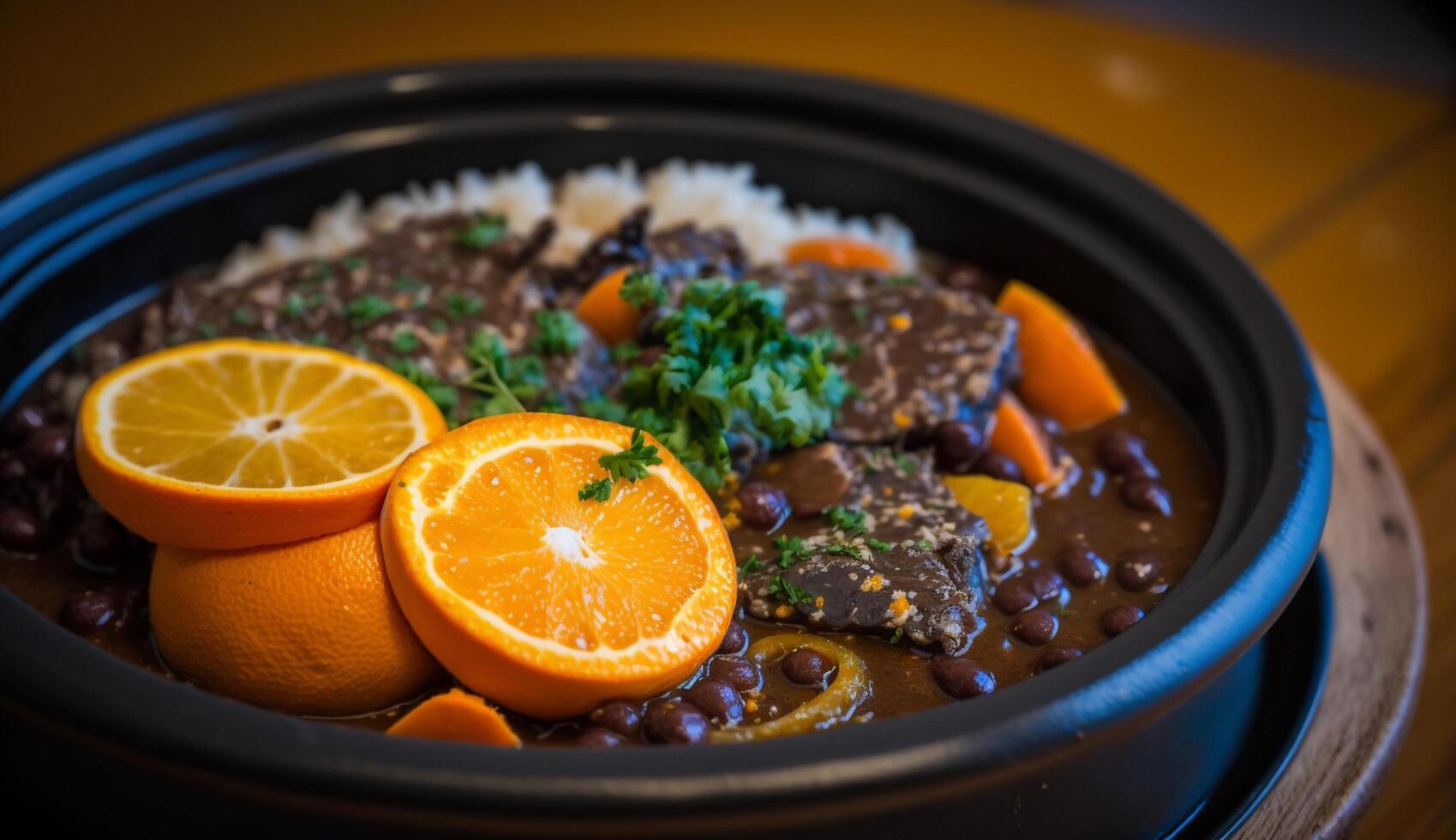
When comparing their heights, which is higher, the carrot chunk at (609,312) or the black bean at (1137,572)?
the carrot chunk at (609,312)

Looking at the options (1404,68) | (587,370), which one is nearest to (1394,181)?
(1404,68)

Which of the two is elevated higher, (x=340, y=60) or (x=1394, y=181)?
(x=340, y=60)

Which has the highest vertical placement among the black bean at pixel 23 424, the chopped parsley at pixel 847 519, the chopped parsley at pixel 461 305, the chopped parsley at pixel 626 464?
the chopped parsley at pixel 626 464

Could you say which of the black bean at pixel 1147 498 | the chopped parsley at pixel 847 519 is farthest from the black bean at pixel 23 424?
the black bean at pixel 1147 498

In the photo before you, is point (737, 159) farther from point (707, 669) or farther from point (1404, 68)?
point (1404, 68)

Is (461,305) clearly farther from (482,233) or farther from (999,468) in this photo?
(999,468)

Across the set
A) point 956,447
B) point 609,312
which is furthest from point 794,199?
point 956,447

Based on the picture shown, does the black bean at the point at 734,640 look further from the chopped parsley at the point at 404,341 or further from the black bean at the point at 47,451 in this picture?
the black bean at the point at 47,451
